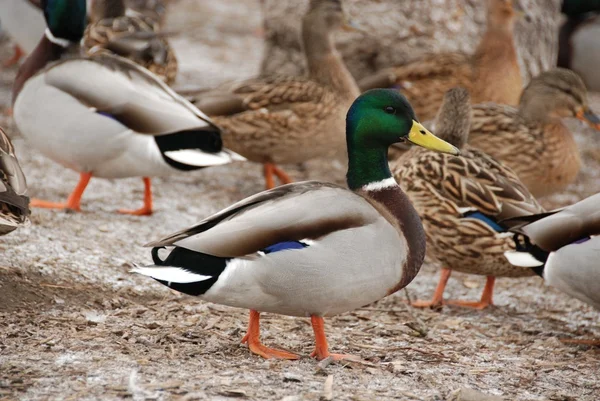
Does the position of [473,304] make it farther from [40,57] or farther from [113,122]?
[40,57]

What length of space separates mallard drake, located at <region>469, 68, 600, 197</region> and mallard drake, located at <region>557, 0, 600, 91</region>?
167 inches

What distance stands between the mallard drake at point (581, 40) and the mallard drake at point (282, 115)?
4.39m

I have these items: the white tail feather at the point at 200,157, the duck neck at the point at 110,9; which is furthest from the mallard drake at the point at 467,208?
the duck neck at the point at 110,9

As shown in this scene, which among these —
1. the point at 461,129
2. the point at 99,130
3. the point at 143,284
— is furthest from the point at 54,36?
the point at 461,129

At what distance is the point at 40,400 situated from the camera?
3.15 m

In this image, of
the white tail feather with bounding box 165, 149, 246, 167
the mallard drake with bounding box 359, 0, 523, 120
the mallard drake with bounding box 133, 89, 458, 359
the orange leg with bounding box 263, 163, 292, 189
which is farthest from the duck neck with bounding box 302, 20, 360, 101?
the mallard drake with bounding box 133, 89, 458, 359

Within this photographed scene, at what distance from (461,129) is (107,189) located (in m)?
2.50

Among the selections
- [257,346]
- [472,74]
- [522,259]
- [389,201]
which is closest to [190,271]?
[257,346]

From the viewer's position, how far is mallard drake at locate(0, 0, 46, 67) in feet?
30.8

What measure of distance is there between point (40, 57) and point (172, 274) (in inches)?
117

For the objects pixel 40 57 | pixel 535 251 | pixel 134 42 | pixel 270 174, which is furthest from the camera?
pixel 134 42

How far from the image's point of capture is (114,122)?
557cm

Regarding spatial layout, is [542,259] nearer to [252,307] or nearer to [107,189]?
[252,307]

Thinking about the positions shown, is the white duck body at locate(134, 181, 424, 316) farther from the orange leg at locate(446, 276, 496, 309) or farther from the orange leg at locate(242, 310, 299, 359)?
the orange leg at locate(446, 276, 496, 309)
